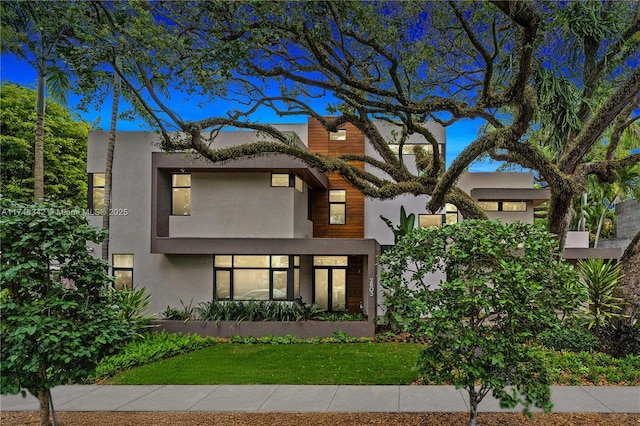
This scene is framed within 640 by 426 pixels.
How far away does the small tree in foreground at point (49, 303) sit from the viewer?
18.6 feet

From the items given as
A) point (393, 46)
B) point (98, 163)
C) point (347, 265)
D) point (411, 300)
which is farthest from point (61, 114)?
point (411, 300)

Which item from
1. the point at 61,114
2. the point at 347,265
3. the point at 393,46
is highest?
the point at 61,114

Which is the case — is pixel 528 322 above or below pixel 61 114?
below

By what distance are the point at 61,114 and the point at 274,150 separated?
23.1 m

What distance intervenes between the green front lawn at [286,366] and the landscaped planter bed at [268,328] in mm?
1025

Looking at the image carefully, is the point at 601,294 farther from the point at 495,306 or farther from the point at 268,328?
the point at 268,328

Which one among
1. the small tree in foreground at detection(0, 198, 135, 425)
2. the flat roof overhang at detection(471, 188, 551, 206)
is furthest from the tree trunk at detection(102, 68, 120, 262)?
the flat roof overhang at detection(471, 188, 551, 206)

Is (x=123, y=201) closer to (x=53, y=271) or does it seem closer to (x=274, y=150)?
(x=274, y=150)

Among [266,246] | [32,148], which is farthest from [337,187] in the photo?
[32,148]

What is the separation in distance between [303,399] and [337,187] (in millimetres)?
11427

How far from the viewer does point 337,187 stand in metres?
18.6

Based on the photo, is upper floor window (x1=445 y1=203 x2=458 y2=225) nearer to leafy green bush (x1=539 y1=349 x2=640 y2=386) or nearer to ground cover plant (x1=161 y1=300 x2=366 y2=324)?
ground cover plant (x1=161 y1=300 x2=366 y2=324)

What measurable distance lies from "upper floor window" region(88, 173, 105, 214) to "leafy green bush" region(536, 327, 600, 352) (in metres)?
14.0

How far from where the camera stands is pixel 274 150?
12172 millimetres
